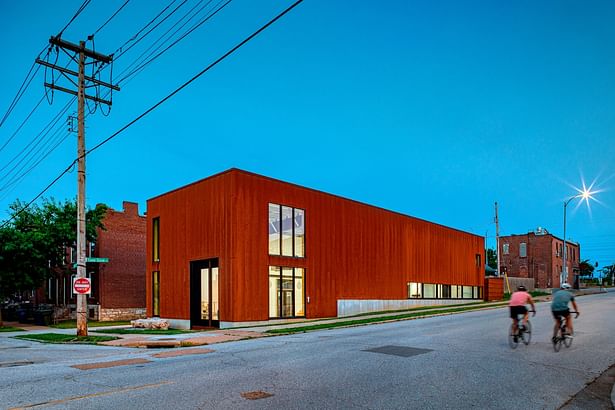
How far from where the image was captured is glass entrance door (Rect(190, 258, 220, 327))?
2527cm

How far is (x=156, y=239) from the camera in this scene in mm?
30391

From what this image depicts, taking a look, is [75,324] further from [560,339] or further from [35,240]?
[560,339]

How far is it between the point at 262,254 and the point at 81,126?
1028cm

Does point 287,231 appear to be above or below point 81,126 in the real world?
below

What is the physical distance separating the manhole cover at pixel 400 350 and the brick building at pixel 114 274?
101 ft

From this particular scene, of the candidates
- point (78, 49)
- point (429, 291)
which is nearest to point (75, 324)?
point (78, 49)

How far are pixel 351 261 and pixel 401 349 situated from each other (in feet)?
57.9

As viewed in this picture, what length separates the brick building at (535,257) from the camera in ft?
231

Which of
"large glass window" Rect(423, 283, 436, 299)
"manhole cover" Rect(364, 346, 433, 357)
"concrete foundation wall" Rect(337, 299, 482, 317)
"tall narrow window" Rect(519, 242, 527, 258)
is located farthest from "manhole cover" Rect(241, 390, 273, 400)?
"tall narrow window" Rect(519, 242, 527, 258)

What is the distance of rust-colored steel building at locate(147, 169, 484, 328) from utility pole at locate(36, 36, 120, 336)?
6531mm

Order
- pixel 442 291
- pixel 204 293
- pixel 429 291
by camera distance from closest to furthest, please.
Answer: pixel 204 293 < pixel 429 291 < pixel 442 291

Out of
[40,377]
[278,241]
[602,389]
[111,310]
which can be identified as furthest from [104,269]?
[602,389]

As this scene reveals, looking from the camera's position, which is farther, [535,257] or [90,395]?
[535,257]

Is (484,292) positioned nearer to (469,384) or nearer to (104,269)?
(104,269)
